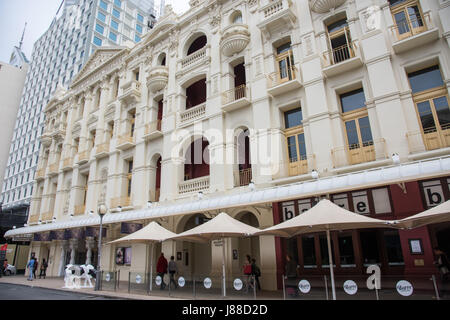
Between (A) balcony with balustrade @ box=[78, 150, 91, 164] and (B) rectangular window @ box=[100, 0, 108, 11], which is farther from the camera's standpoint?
(B) rectangular window @ box=[100, 0, 108, 11]

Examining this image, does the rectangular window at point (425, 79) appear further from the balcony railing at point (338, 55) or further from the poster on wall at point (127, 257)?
the poster on wall at point (127, 257)

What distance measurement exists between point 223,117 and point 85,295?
10.5 metres

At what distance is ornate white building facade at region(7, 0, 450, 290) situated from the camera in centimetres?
1018

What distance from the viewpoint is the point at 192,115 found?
17156 millimetres

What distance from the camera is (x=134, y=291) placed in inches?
465

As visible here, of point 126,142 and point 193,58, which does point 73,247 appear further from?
point 193,58

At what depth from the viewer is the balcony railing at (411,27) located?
1067cm

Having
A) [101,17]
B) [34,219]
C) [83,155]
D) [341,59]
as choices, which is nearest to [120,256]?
[83,155]

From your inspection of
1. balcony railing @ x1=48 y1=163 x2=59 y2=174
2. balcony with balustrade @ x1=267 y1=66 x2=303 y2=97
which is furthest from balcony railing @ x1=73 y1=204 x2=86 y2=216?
balcony with balustrade @ x1=267 y1=66 x2=303 y2=97

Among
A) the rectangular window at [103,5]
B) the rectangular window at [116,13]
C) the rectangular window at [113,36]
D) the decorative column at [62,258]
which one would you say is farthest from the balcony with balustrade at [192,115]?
the rectangular window at [116,13]

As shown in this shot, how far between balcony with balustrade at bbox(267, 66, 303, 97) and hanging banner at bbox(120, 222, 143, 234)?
10.1m

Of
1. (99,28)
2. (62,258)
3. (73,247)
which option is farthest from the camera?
(99,28)

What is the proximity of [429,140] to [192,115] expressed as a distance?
1177 cm

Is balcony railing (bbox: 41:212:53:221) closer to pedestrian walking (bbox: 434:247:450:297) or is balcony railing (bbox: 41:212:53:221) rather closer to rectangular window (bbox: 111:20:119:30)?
pedestrian walking (bbox: 434:247:450:297)
